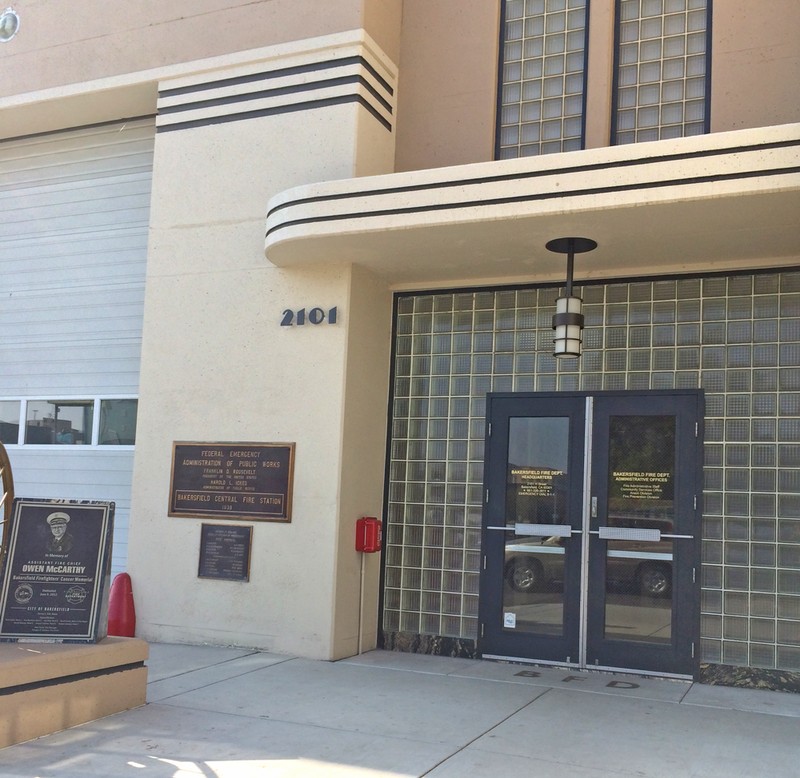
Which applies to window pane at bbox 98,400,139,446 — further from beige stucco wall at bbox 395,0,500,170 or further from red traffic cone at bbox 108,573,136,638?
beige stucco wall at bbox 395,0,500,170

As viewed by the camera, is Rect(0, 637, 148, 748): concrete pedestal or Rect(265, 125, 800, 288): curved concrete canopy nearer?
Rect(0, 637, 148, 748): concrete pedestal

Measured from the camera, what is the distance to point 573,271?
351 inches

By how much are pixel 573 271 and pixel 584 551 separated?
102 inches

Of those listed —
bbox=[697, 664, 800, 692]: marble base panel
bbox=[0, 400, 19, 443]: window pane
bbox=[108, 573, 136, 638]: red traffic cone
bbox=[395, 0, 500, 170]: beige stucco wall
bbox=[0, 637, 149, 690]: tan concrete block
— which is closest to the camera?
bbox=[0, 637, 149, 690]: tan concrete block

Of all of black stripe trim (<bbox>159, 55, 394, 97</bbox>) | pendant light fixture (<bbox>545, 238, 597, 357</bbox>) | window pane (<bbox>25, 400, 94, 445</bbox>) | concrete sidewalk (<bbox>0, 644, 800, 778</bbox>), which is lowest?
concrete sidewalk (<bbox>0, 644, 800, 778</bbox>)

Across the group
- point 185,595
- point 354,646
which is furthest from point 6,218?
point 354,646

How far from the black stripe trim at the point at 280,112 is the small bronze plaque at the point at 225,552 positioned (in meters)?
4.12

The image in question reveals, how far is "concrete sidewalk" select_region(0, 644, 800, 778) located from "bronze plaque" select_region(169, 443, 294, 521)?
1.40 meters

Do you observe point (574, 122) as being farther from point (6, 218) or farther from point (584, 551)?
point (6, 218)

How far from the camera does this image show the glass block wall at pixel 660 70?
8.73m

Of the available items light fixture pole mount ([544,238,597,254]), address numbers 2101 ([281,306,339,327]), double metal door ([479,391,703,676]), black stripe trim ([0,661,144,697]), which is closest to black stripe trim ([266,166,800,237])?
light fixture pole mount ([544,238,597,254])

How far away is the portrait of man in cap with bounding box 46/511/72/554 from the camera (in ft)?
22.0

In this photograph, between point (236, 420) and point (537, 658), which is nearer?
point (537, 658)

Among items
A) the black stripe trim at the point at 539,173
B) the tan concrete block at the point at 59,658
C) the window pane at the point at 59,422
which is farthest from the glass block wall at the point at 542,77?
the tan concrete block at the point at 59,658
